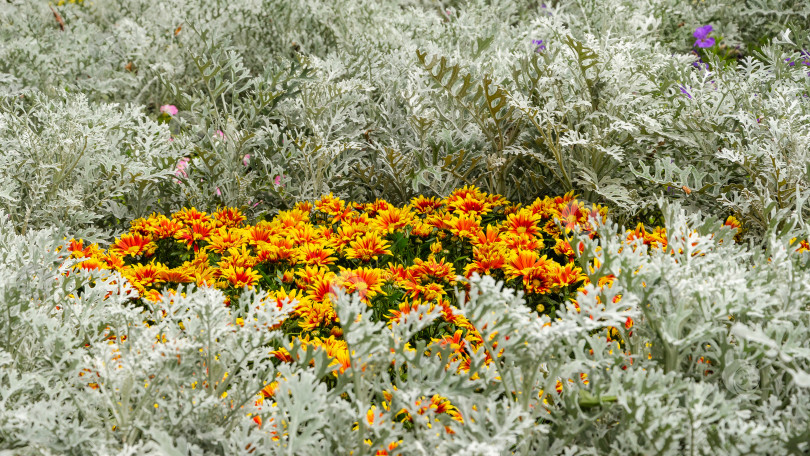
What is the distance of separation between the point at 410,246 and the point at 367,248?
0.95 feet

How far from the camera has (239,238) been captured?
2.28m

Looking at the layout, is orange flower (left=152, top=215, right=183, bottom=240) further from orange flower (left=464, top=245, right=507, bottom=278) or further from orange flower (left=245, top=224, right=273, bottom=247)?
orange flower (left=464, top=245, right=507, bottom=278)

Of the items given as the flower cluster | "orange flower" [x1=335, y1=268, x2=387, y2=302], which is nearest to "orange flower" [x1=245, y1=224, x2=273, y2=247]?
the flower cluster

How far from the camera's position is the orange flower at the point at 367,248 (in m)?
2.15

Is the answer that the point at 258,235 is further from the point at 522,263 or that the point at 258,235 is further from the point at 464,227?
the point at 522,263

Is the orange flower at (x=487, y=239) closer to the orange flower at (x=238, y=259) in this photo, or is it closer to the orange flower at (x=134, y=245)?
the orange flower at (x=238, y=259)

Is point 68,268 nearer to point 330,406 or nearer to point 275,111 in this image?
point 330,406

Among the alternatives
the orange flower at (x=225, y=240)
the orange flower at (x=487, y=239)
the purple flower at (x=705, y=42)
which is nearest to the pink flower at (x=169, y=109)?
the orange flower at (x=225, y=240)

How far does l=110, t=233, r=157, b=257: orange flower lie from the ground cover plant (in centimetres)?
1

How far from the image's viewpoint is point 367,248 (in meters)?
2.17

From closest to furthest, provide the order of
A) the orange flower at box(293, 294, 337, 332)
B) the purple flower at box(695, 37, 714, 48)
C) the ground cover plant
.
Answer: the ground cover plant, the orange flower at box(293, 294, 337, 332), the purple flower at box(695, 37, 714, 48)

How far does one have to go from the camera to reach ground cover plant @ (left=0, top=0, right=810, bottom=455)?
1.29 meters

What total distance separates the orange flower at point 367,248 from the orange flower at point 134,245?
67 cm

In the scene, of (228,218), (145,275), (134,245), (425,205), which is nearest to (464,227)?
(425,205)
